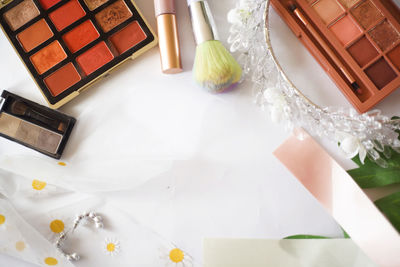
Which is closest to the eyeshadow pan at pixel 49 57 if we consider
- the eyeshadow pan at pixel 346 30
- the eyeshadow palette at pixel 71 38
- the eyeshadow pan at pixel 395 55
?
the eyeshadow palette at pixel 71 38

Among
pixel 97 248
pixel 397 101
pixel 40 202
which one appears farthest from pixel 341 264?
pixel 40 202

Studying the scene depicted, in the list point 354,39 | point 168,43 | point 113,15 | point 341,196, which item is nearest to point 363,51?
point 354,39

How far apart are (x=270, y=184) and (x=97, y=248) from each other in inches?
15.9

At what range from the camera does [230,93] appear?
852 mm

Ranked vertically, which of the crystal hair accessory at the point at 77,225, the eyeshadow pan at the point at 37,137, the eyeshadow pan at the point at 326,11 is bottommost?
the crystal hair accessory at the point at 77,225

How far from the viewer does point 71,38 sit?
87cm

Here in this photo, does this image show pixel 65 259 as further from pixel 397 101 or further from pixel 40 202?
pixel 397 101

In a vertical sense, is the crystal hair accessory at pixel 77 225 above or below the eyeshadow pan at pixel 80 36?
below

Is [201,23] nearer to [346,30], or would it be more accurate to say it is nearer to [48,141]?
[346,30]

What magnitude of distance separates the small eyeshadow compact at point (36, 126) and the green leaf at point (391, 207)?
0.68m

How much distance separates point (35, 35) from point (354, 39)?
696mm

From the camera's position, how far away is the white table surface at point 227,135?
81 cm

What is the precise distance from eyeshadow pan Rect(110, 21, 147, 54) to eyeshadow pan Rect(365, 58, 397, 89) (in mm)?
485

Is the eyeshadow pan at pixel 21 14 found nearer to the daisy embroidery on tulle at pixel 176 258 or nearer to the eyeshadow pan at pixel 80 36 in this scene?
the eyeshadow pan at pixel 80 36
